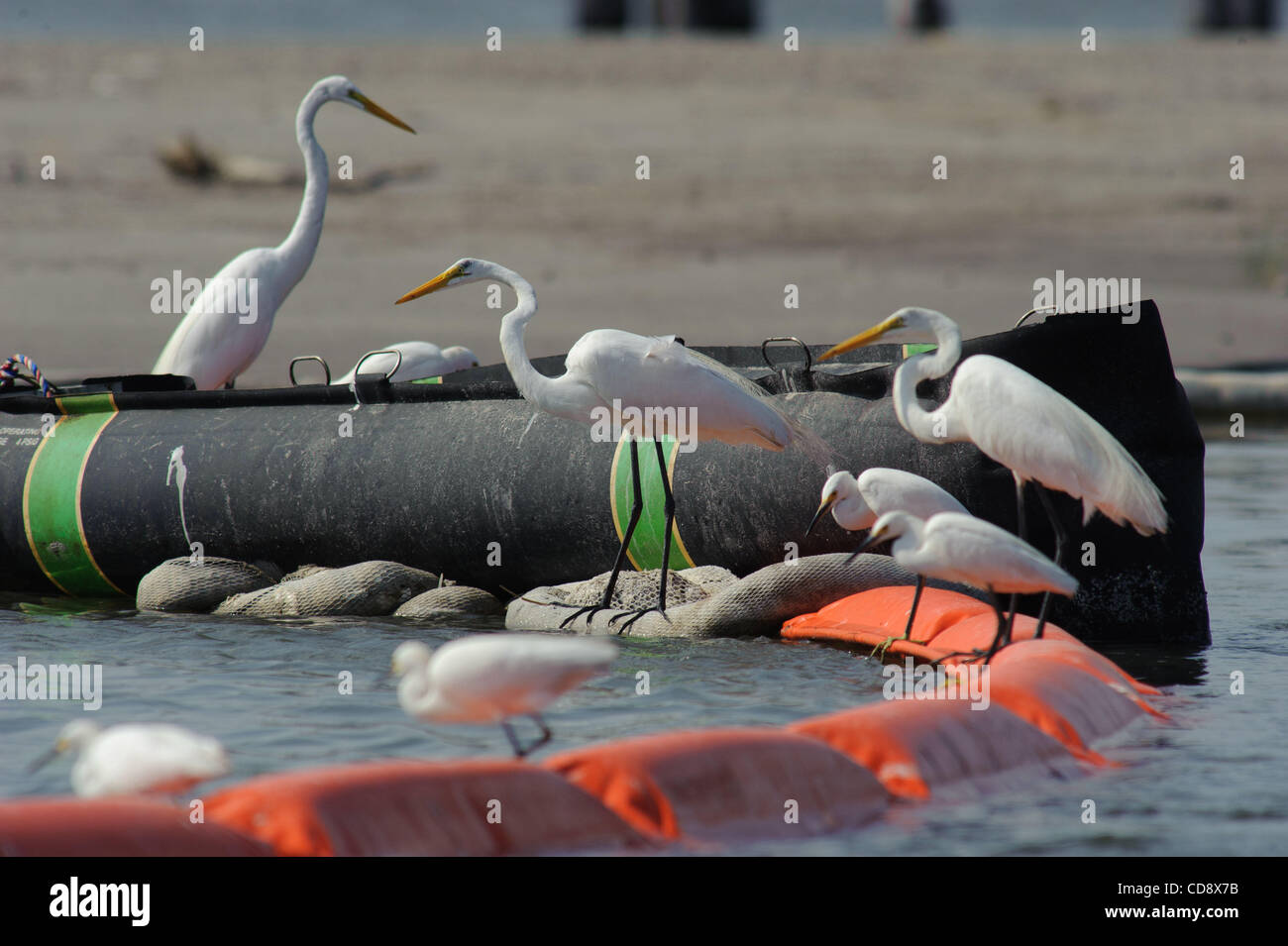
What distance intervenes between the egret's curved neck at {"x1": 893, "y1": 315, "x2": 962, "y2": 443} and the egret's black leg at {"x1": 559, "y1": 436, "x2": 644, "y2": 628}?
1.27m

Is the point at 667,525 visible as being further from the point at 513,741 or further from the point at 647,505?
the point at 513,741

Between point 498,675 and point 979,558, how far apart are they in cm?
223

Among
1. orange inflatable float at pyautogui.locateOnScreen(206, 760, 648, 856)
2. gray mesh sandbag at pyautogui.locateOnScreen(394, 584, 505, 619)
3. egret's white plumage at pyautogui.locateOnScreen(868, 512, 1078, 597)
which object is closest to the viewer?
orange inflatable float at pyautogui.locateOnScreen(206, 760, 648, 856)

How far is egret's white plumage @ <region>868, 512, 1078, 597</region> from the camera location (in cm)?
627

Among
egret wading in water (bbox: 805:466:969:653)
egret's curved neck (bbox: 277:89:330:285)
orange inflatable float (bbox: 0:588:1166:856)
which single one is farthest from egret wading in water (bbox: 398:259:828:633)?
egret's curved neck (bbox: 277:89:330:285)

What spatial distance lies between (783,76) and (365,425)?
929 inches

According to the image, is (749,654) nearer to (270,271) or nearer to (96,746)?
(96,746)

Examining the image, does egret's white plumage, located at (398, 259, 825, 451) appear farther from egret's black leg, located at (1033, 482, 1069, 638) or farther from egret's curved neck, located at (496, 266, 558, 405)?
egret's black leg, located at (1033, 482, 1069, 638)

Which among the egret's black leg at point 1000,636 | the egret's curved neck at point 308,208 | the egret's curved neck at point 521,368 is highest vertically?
the egret's curved neck at point 308,208

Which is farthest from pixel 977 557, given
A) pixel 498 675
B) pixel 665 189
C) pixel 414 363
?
pixel 665 189

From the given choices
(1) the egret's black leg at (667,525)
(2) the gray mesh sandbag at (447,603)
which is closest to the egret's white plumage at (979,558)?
(1) the egret's black leg at (667,525)

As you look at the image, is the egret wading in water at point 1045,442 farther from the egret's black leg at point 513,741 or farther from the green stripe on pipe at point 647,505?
the egret's black leg at point 513,741

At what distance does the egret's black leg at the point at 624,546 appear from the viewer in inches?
317
